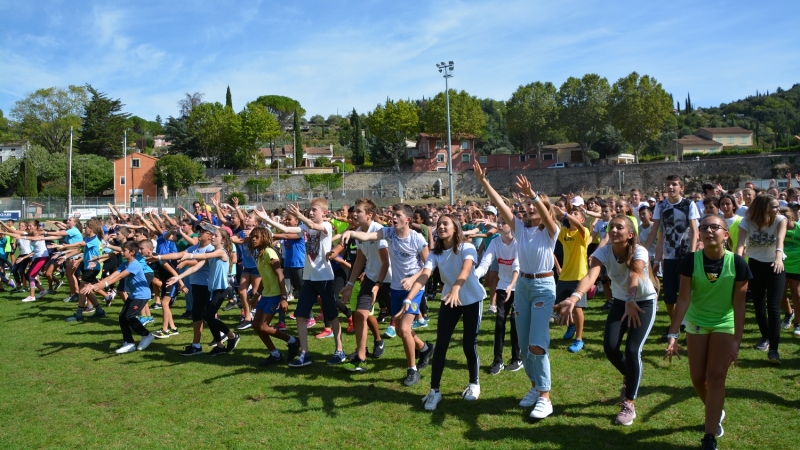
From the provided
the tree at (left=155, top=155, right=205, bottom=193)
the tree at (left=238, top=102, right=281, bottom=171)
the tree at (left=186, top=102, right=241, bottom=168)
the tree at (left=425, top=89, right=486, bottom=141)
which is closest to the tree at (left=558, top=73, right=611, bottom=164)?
the tree at (left=425, top=89, right=486, bottom=141)

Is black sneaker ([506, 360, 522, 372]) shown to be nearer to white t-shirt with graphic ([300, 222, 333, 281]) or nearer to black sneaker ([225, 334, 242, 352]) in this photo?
white t-shirt with graphic ([300, 222, 333, 281])

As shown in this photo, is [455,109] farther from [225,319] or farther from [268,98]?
[225,319]

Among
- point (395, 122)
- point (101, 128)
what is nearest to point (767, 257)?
point (395, 122)

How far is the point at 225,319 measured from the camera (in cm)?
1070

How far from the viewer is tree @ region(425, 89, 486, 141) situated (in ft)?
243

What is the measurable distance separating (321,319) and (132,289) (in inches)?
135

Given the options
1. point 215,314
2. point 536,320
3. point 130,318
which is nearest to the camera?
point 536,320

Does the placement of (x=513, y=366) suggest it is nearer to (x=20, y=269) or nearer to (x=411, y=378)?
(x=411, y=378)

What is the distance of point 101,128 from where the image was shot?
79.3 meters

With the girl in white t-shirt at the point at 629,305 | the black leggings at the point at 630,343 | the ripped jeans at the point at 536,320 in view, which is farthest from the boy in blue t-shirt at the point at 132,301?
the black leggings at the point at 630,343

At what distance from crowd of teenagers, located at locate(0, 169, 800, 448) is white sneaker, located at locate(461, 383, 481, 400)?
1cm

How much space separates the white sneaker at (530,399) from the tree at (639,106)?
226 ft

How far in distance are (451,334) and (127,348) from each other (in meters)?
5.65

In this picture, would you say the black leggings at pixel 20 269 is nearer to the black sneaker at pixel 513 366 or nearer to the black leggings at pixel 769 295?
the black sneaker at pixel 513 366
